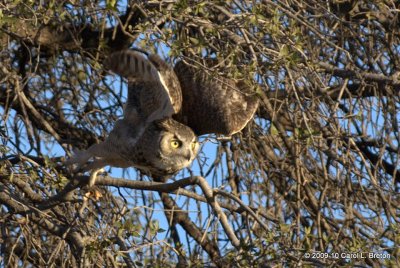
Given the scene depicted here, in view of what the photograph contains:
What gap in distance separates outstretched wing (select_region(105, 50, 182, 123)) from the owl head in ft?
0.19

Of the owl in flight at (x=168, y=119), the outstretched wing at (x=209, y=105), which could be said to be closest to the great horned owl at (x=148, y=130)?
the owl in flight at (x=168, y=119)

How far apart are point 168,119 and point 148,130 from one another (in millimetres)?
137

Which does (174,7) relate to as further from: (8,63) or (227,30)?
(8,63)

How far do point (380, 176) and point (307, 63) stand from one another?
85cm

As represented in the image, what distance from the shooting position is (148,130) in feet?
13.7

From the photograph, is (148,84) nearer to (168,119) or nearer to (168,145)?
(168,119)

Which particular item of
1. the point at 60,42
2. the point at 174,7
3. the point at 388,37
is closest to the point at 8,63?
the point at 60,42

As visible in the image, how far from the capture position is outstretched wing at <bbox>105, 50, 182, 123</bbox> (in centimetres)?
385

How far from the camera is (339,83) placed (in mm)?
4742

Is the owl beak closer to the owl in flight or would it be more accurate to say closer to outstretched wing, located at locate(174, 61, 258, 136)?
the owl in flight

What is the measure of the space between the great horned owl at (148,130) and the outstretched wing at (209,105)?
109mm

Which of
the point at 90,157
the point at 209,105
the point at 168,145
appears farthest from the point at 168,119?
the point at 90,157

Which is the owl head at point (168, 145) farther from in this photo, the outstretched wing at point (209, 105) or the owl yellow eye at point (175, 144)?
the outstretched wing at point (209, 105)

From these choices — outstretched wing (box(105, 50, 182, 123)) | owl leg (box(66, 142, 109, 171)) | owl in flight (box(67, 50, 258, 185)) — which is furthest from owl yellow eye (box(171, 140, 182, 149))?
owl leg (box(66, 142, 109, 171))
